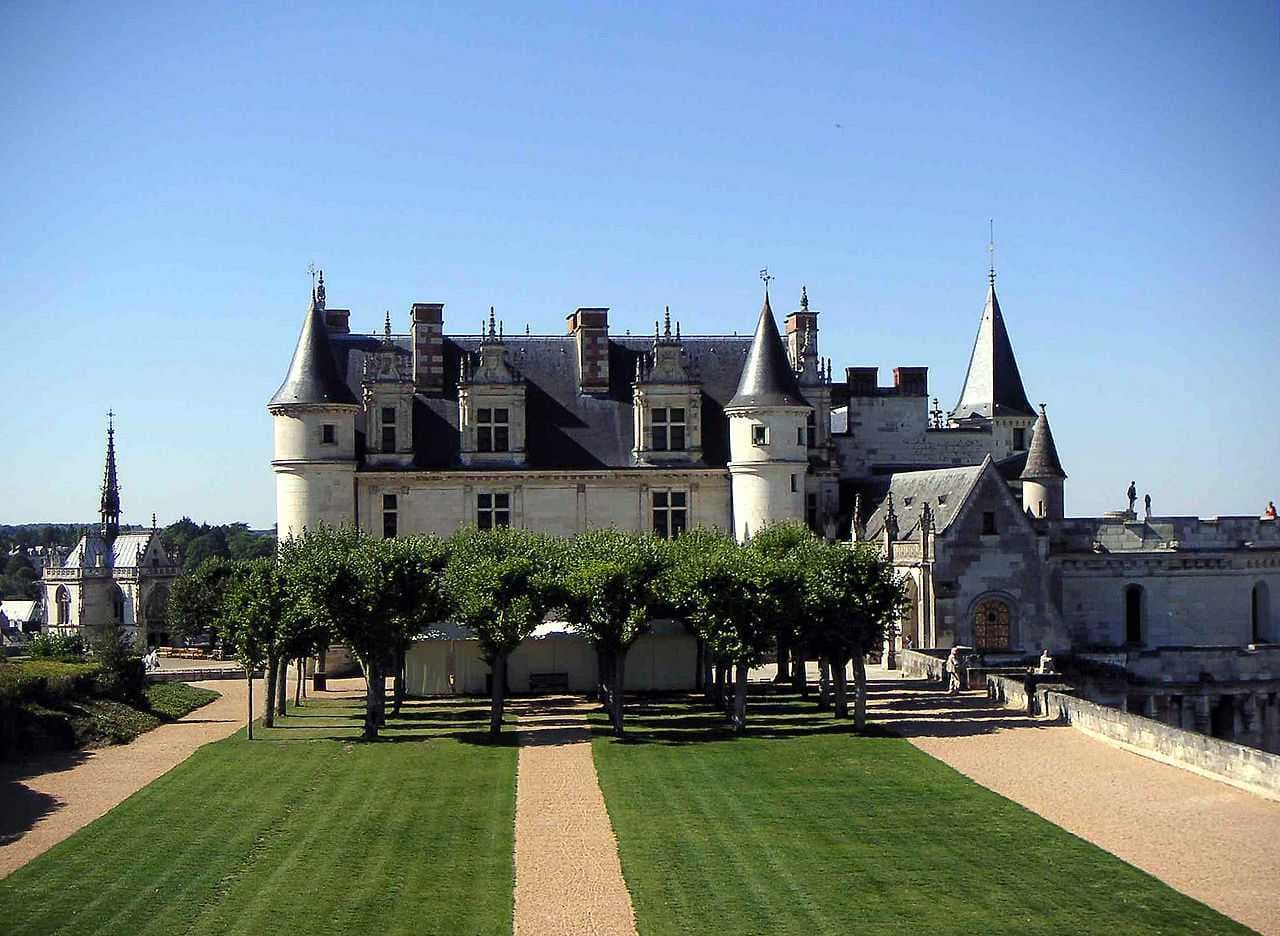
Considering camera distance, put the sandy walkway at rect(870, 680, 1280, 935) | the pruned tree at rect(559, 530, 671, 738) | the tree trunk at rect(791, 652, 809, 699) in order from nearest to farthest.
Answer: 1. the sandy walkway at rect(870, 680, 1280, 935)
2. the pruned tree at rect(559, 530, 671, 738)
3. the tree trunk at rect(791, 652, 809, 699)

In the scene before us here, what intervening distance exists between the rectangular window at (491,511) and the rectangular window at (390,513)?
2.59 meters

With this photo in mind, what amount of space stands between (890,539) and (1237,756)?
63.7ft

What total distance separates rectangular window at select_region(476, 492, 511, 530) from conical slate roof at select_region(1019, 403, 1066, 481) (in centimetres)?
1641

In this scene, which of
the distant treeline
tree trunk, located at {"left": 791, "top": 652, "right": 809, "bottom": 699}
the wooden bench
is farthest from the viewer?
the distant treeline

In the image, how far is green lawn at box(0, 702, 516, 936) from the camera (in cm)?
1869

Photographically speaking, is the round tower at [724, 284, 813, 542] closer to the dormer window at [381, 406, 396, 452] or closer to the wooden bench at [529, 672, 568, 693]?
the wooden bench at [529, 672, 568, 693]

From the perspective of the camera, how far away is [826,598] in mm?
32500

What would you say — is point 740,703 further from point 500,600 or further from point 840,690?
point 500,600

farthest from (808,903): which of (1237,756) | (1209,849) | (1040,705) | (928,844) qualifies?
(1040,705)

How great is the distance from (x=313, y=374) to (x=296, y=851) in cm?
2469

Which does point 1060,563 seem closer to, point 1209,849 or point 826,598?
point 826,598

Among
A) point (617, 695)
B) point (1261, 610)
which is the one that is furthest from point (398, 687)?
point (1261, 610)

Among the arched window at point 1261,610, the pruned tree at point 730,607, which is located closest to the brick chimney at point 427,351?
the pruned tree at point 730,607

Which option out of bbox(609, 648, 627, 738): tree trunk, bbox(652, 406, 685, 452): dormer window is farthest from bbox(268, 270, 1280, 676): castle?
bbox(609, 648, 627, 738): tree trunk
